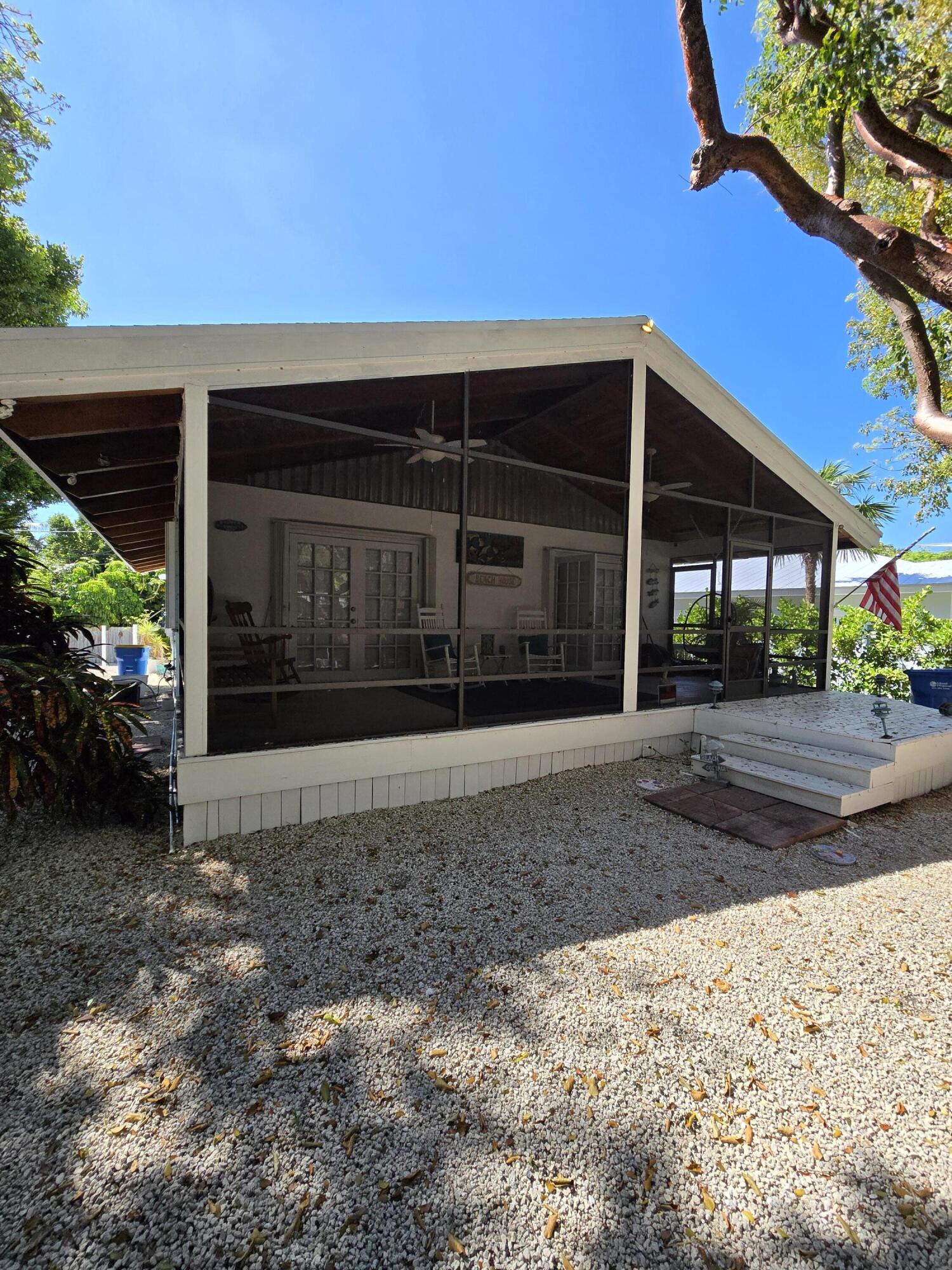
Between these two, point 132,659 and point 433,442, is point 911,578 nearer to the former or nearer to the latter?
point 433,442

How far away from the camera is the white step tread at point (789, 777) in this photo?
3.91 m

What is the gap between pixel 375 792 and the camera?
379 cm

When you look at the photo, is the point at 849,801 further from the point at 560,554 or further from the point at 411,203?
the point at 411,203

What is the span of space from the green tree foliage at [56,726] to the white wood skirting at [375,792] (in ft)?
1.77

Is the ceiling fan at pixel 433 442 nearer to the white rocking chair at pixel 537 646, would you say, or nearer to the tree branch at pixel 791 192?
the white rocking chair at pixel 537 646

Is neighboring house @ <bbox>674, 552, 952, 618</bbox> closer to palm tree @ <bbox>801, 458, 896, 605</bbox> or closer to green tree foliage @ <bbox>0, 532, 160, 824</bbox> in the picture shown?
palm tree @ <bbox>801, 458, 896, 605</bbox>

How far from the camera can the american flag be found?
5.83 meters

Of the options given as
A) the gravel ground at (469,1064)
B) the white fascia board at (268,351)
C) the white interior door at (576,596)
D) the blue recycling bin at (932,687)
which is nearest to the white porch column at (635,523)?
the white fascia board at (268,351)

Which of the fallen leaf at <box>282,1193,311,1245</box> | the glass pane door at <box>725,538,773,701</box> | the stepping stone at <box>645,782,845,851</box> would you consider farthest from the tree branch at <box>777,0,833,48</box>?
the fallen leaf at <box>282,1193,311,1245</box>

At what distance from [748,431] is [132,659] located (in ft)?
33.8

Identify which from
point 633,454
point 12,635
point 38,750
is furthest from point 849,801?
point 12,635

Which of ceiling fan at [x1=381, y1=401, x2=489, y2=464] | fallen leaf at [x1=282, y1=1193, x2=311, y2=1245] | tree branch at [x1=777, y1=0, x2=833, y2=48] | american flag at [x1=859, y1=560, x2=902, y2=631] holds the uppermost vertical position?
tree branch at [x1=777, y1=0, x2=833, y2=48]

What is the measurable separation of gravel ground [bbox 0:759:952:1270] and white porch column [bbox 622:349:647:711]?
2.20m

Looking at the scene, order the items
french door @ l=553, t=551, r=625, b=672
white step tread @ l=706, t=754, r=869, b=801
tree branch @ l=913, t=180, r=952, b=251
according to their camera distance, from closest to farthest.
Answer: white step tread @ l=706, t=754, r=869, b=801 → tree branch @ l=913, t=180, r=952, b=251 → french door @ l=553, t=551, r=625, b=672
